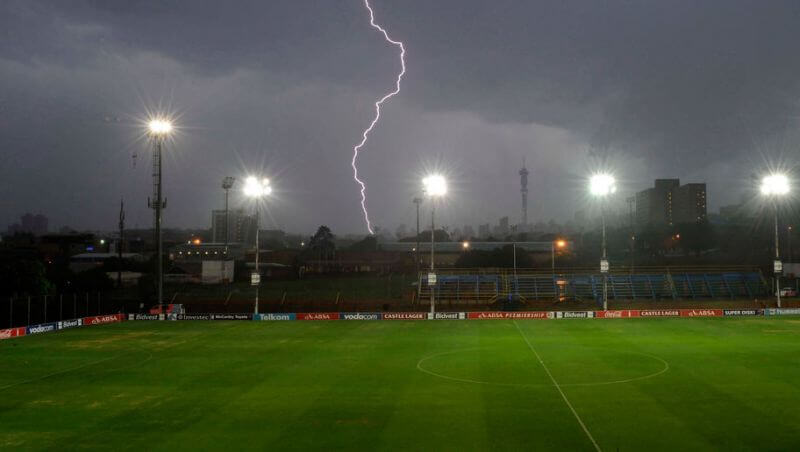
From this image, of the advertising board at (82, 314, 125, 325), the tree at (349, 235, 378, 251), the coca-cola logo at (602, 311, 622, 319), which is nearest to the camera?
the advertising board at (82, 314, 125, 325)

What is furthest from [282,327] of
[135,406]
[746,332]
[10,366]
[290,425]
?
[746,332]

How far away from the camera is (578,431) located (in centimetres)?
1351

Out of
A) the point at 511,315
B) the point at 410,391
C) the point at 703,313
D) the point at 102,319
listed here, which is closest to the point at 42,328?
the point at 102,319

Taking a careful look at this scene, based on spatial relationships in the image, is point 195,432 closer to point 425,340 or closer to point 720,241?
point 425,340

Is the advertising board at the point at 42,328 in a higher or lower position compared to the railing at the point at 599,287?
lower

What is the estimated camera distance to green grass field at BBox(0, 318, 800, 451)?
13.3 metres

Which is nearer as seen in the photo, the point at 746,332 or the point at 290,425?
the point at 290,425

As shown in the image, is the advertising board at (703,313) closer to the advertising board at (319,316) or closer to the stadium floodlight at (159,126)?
the advertising board at (319,316)

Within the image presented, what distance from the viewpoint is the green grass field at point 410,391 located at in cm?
1334

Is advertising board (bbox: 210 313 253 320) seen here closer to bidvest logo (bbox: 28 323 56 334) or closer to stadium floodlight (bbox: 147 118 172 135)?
bidvest logo (bbox: 28 323 56 334)

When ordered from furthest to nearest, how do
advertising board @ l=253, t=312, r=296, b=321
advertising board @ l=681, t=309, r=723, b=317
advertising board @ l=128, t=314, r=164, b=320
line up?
advertising board @ l=128, t=314, r=164, b=320 < advertising board @ l=253, t=312, r=296, b=321 < advertising board @ l=681, t=309, r=723, b=317

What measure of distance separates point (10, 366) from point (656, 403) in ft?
77.1

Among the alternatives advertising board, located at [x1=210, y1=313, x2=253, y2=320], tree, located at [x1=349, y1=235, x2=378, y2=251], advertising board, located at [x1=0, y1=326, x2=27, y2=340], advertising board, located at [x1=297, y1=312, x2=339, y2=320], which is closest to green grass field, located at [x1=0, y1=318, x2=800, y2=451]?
advertising board, located at [x1=0, y1=326, x2=27, y2=340]

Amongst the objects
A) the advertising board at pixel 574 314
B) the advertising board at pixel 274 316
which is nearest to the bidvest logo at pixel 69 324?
the advertising board at pixel 274 316
